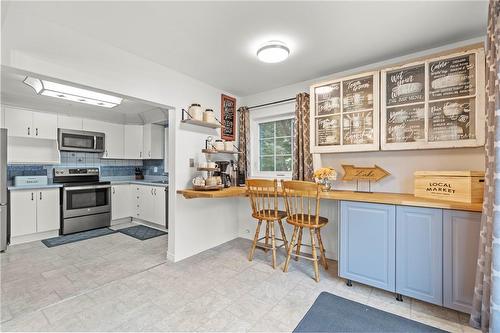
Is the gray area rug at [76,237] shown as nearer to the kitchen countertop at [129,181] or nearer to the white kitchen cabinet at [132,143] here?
the kitchen countertop at [129,181]

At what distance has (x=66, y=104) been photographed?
398cm

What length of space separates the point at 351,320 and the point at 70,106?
516cm

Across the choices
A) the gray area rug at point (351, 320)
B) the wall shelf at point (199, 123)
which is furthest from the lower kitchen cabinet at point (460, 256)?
the wall shelf at point (199, 123)

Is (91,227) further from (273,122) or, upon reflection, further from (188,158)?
(273,122)

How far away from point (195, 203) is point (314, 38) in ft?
7.86

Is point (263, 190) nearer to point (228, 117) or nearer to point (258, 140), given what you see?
point (258, 140)

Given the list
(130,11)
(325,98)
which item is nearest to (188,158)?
(130,11)

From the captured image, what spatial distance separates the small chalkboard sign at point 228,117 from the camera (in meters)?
3.57

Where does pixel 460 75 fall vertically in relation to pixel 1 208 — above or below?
above

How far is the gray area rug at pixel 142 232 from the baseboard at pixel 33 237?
98cm

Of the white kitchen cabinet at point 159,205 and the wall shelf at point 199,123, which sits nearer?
the wall shelf at point 199,123

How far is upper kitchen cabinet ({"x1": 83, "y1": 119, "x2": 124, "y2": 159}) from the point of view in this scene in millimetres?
4539

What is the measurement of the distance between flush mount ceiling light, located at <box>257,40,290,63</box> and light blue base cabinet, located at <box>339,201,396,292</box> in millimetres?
1580

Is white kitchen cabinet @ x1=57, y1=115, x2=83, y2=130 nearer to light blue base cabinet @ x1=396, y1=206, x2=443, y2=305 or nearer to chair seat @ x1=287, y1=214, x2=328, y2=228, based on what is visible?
chair seat @ x1=287, y1=214, x2=328, y2=228
